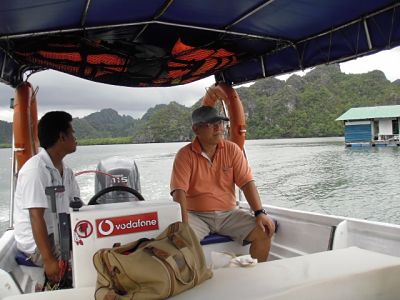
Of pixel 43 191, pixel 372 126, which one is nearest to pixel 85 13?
pixel 43 191

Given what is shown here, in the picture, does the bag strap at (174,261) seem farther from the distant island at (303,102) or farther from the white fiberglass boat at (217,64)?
the distant island at (303,102)

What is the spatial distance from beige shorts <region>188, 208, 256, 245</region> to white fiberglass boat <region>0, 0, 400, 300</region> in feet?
0.34

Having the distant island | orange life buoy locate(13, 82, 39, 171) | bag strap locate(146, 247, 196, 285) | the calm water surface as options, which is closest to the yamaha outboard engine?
orange life buoy locate(13, 82, 39, 171)

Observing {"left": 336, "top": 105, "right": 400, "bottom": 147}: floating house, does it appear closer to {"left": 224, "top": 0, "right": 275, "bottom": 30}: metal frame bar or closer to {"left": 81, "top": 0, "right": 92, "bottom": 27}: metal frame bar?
{"left": 224, "top": 0, "right": 275, "bottom": 30}: metal frame bar

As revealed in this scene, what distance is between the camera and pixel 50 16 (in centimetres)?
233

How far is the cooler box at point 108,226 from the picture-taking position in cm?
128

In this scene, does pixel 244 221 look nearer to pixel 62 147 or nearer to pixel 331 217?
pixel 331 217

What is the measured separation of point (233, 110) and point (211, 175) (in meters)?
1.47

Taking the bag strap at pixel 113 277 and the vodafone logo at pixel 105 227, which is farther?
the vodafone logo at pixel 105 227

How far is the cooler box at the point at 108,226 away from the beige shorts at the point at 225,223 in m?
1.11

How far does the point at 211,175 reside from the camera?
8.64 feet

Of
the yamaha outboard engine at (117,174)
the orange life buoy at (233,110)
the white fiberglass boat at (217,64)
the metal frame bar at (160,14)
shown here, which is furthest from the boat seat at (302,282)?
the orange life buoy at (233,110)

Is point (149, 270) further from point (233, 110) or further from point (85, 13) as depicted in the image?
point (233, 110)

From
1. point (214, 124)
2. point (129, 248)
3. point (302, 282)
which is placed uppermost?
point (214, 124)
